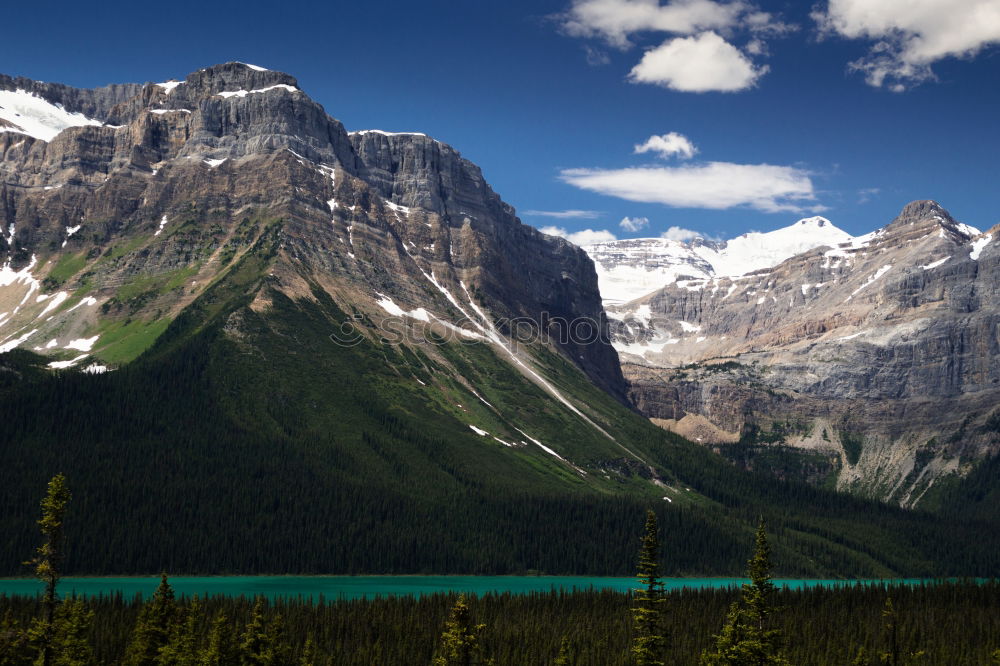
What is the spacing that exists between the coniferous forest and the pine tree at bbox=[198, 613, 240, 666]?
19 cm

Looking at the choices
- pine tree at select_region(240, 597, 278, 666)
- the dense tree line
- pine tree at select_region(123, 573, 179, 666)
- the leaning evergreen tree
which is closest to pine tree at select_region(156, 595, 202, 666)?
pine tree at select_region(123, 573, 179, 666)

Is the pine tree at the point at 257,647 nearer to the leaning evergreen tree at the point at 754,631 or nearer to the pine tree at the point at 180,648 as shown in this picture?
the pine tree at the point at 180,648

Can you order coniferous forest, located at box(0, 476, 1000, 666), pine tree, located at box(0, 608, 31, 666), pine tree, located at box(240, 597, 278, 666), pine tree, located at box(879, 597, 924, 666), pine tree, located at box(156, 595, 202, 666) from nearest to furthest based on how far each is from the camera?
coniferous forest, located at box(0, 476, 1000, 666), pine tree, located at box(0, 608, 31, 666), pine tree, located at box(240, 597, 278, 666), pine tree, located at box(879, 597, 924, 666), pine tree, located at box(156, 595, 202, 666)

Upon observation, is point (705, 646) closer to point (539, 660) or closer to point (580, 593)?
point (539, 660)

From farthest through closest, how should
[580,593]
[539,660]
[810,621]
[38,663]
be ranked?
[580,593], [810,621], [539,660], [38,663]

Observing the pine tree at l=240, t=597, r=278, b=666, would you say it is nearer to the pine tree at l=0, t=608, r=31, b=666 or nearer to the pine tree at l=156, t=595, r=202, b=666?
the pine tree at l=156, t=595, r=202, b=666

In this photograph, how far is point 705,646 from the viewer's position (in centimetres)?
14912

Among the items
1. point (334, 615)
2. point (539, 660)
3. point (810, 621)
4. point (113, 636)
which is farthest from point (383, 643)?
point (810, 621)

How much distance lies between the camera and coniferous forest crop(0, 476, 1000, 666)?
8031cm

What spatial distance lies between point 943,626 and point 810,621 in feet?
66.4

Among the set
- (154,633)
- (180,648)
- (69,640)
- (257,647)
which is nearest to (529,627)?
(154,633)

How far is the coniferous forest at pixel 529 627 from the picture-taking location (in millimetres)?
80312

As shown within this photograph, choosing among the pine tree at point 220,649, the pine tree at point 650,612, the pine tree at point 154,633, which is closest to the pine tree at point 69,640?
the pine tree at point 154,633

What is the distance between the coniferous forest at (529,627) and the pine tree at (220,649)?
0.62 ft
